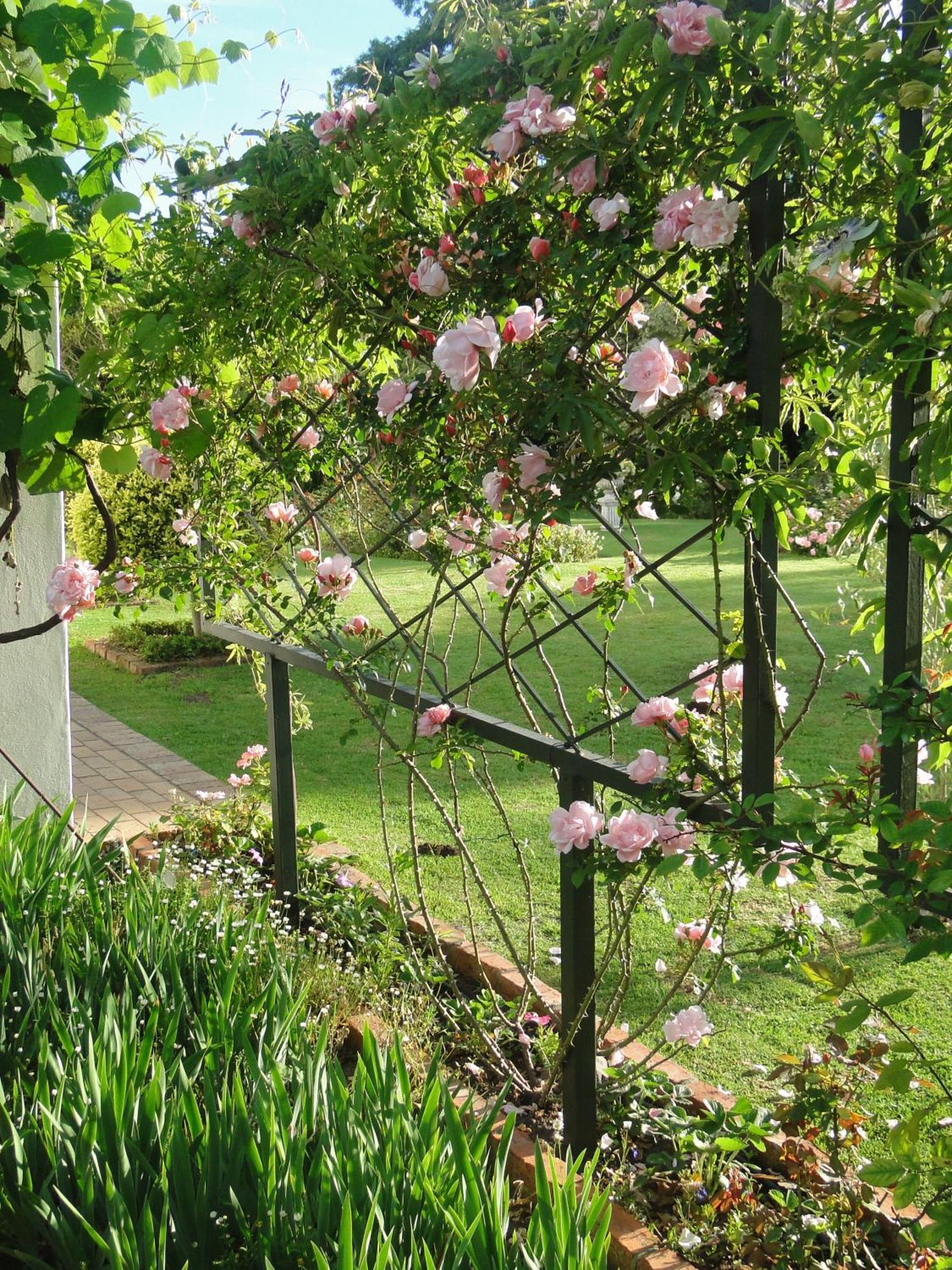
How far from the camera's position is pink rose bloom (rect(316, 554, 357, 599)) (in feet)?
9.87

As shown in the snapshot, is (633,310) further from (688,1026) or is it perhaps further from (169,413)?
(688,1026)

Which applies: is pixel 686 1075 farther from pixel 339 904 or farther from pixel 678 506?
pixel 678 506

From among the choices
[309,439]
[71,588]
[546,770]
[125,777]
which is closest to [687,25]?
[309,439]

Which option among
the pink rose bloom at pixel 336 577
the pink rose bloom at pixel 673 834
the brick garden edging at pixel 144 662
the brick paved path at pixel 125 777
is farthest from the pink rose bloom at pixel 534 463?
the brick garden edging at pixel 144 662

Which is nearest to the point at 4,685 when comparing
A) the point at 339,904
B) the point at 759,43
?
the point at 339,904

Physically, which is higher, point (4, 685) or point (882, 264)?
point (882, 264)

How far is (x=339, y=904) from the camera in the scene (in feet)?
11.2

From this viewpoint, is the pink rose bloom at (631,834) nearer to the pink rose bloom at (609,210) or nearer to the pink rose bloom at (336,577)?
the pink rose bloom at (609,210)

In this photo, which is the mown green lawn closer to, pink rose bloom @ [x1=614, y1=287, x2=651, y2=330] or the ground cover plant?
the ground cover plant

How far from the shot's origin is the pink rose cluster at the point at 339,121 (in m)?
2.12

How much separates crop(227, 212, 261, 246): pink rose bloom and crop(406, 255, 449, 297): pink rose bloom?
56cm

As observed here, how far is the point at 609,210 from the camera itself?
5.54ft

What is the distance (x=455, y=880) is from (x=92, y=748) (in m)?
2.73

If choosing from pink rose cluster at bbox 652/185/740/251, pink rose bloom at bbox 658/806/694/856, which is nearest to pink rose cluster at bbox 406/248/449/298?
pink rose cluster at bbox 652/185/740/251
